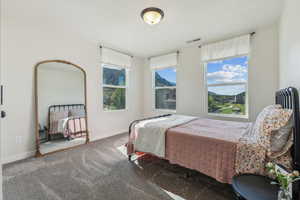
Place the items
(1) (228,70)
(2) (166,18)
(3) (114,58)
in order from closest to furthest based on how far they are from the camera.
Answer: (2) (166,18) < (1) (228,70) < (3) (114,58)

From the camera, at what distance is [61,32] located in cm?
294

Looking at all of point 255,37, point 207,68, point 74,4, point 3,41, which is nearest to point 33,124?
point 3,41

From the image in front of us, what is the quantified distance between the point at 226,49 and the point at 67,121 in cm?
396

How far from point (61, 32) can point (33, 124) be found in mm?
1957

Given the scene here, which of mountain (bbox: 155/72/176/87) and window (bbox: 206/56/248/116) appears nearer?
window (bbox: 206/56/248/116)

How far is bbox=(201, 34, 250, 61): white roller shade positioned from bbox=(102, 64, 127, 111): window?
242 cm

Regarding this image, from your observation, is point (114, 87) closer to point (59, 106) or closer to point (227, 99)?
point (59, 106)

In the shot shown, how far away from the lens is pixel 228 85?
331cm

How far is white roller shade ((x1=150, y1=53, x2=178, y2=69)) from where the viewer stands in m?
4.10

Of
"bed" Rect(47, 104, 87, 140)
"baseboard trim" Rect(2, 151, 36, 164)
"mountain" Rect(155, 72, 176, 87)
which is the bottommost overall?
"baseboard trim" Rect(2, 151, 36, 164)

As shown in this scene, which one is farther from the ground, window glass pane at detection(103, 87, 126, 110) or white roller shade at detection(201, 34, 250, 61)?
white roller shade at detection(201, 34, 250, 61)

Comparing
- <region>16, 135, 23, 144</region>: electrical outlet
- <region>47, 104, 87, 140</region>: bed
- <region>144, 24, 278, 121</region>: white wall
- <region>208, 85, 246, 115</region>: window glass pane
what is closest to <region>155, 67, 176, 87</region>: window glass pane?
<region>144, 24, 278, 121</region>: white wall

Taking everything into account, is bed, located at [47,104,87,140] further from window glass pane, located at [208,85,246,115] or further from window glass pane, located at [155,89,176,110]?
window glass pane, located at [208,85,246,115]

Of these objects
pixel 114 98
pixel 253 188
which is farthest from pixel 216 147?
pixel 114 98
